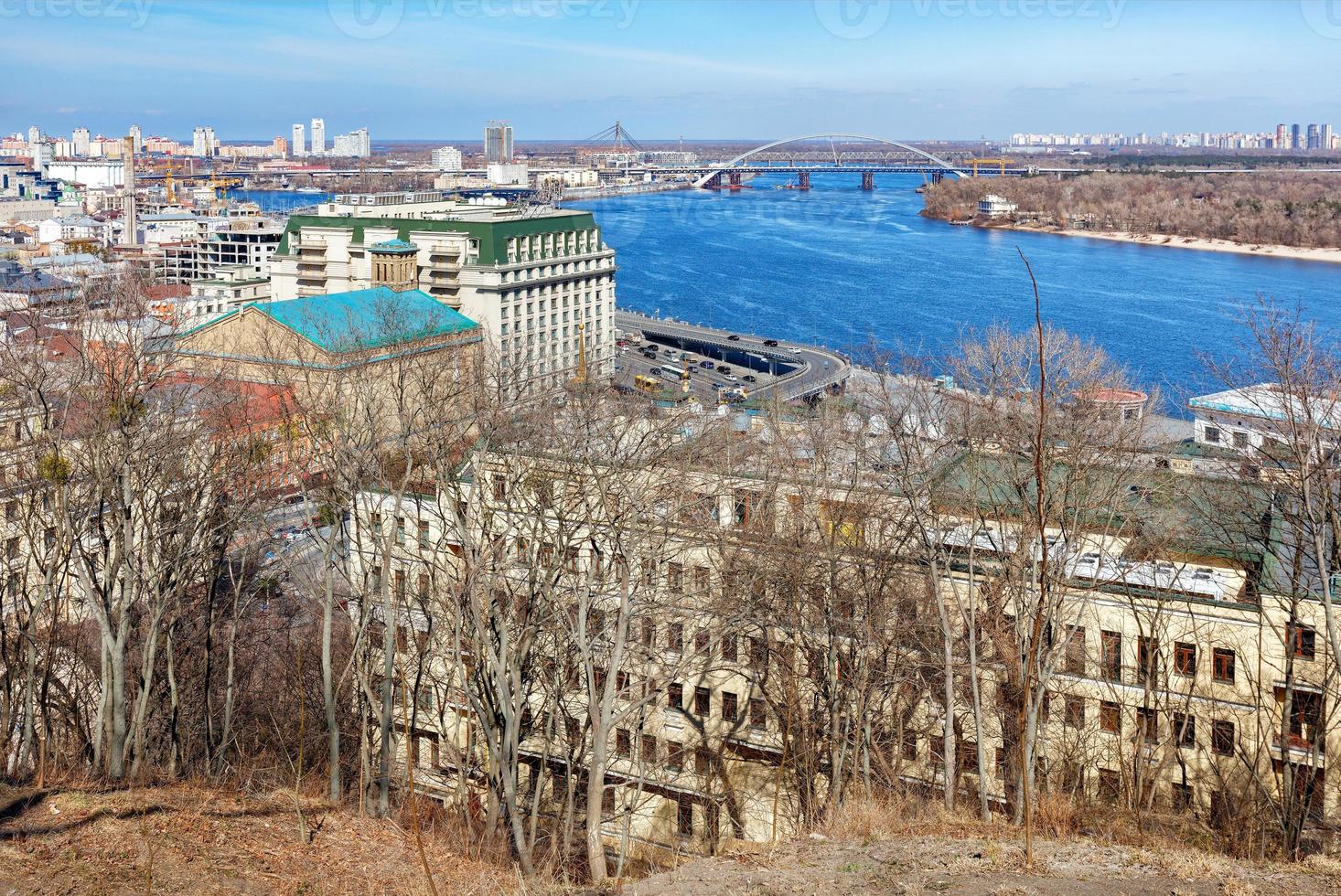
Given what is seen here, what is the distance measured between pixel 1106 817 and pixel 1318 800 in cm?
94

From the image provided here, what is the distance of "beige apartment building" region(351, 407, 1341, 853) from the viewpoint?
384 centimetres

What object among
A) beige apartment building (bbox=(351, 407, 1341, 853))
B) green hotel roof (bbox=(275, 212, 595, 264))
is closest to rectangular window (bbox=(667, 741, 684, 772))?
beige apartment building (bbox=(351, 407, 1341, 853))

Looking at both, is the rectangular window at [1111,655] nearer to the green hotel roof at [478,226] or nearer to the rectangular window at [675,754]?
the rectangular window at [675,754]

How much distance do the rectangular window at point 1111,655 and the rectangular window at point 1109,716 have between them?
8 cm

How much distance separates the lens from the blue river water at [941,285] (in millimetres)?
18016

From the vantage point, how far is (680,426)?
14.2 feet

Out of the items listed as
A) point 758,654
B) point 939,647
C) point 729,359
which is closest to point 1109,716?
point 939,647

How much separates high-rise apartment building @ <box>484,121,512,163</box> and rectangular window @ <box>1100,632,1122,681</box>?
73219 millimetres

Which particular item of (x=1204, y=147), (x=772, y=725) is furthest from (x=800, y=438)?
(x=1204, y=147)

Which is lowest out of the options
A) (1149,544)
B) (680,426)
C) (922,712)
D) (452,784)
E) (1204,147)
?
(452,784)

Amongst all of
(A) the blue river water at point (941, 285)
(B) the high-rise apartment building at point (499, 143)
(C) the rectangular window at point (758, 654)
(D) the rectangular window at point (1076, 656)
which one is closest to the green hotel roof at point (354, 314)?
(A) the blue river water at point (941, 285)

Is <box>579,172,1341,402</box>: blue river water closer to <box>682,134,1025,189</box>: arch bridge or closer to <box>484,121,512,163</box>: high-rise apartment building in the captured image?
<box>682,134,1025,189</box>: arch bridge

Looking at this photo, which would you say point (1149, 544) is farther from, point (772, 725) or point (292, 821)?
point (292, 821)

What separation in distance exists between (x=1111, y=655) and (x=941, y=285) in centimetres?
2073
